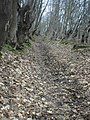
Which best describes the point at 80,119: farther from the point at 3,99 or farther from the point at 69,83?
the point at 69,83

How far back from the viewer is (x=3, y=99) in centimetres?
544

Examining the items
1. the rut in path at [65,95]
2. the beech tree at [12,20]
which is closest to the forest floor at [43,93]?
the rut in path at [65,95]

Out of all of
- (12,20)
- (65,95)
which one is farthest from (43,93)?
(12,20)

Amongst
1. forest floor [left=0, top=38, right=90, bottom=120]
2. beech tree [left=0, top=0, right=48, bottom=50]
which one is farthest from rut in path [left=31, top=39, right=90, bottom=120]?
beech tree [left=0, top=0, right=48, bottom=50]

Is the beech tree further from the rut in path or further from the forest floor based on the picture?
the rut in path

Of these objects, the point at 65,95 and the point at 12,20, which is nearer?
the point at 65,95

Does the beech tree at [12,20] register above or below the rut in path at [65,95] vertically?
above

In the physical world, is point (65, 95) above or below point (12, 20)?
below

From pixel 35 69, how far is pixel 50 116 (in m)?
4.30

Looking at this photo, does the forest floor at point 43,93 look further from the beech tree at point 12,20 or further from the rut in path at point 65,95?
the beech tree at point 12,20

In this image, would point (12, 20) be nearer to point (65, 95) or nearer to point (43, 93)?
point (43, 93)

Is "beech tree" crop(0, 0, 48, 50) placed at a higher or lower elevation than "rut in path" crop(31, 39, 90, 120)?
higher

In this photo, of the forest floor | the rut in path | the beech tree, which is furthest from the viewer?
the beech tree

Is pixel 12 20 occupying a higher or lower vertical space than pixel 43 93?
higher
